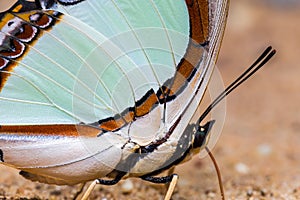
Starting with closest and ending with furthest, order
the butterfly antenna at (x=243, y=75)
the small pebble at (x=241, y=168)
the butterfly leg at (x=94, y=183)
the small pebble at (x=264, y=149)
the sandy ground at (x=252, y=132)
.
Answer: the butterfly antenna at (x=243, y=75) → the butterfly leg at (x=94, y=183) → the sandy ground at (x=252, y=132) → the small pebble at (x=241, y=168) → the small pebble at (x=264, y=149)

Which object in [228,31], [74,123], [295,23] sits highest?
[295,23]

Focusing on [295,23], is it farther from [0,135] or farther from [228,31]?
[0,135]

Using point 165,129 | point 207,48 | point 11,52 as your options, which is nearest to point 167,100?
point 165,129

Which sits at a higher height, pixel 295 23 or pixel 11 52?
pixel 295 23

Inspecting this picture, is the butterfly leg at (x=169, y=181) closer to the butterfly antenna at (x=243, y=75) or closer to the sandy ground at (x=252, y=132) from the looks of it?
the butterfly antenna at (x=243, y=75)

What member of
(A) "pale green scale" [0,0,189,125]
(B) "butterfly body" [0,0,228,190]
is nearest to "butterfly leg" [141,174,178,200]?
(B) "butterfly body" [0,0,228,190]

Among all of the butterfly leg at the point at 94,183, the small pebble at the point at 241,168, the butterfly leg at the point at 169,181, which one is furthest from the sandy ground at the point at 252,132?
the butterfly leg at the point at 169,181

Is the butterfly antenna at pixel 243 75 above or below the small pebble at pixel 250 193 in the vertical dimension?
above
